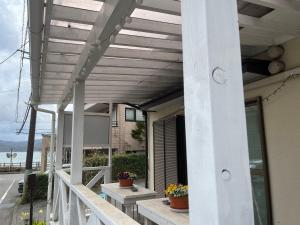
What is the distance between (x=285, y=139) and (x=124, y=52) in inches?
81.6

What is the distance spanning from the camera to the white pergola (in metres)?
0.59

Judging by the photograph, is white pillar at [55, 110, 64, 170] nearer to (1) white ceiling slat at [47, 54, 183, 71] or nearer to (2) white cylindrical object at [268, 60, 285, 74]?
(1) white ceiling slat at [47, 54, 183, 71]

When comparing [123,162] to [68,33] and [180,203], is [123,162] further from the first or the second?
[68,33]

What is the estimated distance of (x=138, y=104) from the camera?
6473 millimetres

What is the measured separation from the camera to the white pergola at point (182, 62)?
586 millimetres

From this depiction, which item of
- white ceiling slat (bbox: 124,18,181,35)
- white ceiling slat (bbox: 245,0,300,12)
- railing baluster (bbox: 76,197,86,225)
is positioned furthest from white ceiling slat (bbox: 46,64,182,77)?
white ceiling slat (bbox: 245,0,300,12)

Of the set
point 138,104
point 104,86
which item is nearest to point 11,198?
point 138,104

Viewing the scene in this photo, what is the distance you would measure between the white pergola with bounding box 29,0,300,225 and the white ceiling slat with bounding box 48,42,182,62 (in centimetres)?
1

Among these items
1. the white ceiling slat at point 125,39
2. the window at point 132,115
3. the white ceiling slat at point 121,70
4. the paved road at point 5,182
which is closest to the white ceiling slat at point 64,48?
the white ceiling slat at point 125,39

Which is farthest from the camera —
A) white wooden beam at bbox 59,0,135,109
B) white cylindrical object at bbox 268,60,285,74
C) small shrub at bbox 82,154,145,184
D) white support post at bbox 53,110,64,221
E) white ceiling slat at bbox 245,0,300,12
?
small shrub at bbox 82,154,145,184

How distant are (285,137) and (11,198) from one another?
1219 centimetres

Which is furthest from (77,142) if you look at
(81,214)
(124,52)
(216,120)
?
(216,120)

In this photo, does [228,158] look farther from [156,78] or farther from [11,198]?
[11,198]

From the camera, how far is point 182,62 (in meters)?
2.82
